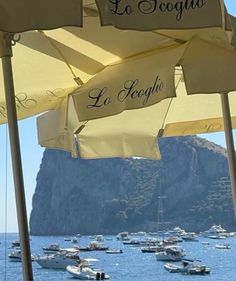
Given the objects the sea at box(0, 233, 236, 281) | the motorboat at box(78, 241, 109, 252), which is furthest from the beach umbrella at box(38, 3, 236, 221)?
the motorboat at box(78, 241, 109, 252)

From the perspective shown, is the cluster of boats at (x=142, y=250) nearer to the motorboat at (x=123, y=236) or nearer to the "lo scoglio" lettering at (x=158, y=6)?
the motorboat at (x=123, y=236)

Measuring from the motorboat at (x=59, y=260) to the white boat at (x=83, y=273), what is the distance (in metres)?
0.89

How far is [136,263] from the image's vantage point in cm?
3688

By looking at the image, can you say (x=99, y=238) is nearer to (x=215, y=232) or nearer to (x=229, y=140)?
(x=215, y=232)

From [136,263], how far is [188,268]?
7.01 m

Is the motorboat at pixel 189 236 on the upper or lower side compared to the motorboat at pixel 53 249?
lower

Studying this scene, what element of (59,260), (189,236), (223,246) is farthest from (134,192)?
(59,260)

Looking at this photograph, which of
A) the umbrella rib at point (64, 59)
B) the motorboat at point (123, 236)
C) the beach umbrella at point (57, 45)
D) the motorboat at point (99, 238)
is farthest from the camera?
the motorboat at point (99, 238)

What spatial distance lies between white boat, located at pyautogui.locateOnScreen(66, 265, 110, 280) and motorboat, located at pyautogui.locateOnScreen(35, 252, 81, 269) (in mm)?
887

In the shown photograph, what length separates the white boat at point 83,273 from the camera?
98.3 feet

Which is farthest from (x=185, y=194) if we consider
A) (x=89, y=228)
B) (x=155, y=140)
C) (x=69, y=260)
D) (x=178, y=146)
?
(x=155, y=140)

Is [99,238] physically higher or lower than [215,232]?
higher

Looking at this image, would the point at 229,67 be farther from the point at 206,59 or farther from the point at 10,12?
the point at 10,12

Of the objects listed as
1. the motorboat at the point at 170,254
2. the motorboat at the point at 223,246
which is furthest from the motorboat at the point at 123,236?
the motorboat at the point at 223,246
